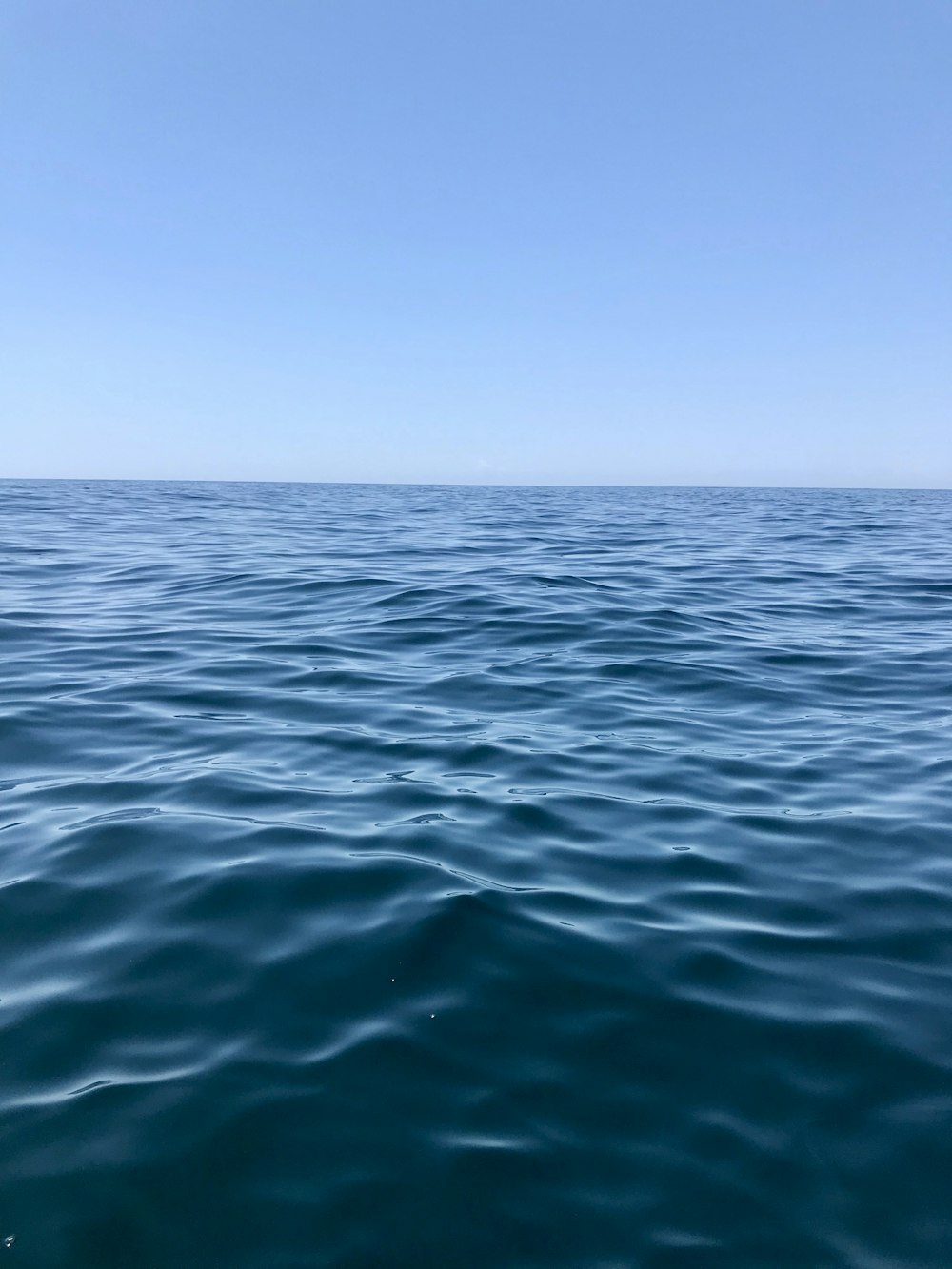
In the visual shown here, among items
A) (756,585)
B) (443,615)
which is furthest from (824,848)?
(756,585)

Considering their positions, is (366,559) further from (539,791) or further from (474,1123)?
(474,1123)

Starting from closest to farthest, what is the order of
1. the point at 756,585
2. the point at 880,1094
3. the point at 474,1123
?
the point at 474,1123, the point at 880,1094, the point at 756,585

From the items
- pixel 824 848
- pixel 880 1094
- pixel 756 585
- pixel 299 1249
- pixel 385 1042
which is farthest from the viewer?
pixel 756 585

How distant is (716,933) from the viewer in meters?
4.12

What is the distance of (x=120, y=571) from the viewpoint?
15023mm

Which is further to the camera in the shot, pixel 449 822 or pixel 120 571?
pixel 120 571

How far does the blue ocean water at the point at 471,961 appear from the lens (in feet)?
8.55

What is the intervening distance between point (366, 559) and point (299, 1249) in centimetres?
1459

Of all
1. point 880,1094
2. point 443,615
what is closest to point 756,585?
point 443,615

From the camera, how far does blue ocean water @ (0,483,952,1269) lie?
2.61 m

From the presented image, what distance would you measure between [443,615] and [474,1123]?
28.0 ft

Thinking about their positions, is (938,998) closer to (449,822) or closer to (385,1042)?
(385,1042)

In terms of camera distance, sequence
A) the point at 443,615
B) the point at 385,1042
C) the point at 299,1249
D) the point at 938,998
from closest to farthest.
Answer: the point at 299,1249 → the point at 385,1042 → the point at 938,998 → the point at 443,615

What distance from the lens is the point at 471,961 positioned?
380cm
